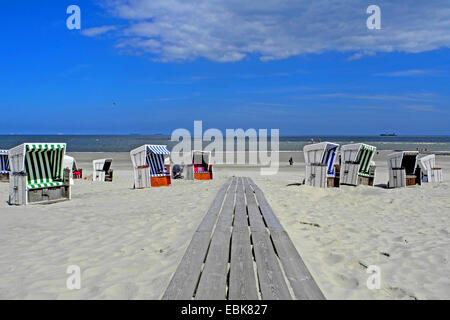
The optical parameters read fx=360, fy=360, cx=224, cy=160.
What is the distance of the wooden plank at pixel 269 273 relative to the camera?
3.60m

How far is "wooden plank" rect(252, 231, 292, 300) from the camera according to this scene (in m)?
3.60

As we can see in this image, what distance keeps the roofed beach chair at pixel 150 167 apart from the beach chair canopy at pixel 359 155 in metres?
7.84

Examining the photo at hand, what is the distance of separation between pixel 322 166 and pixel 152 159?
768cm

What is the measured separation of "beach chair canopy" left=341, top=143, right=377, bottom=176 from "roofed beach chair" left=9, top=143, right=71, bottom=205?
10838mm

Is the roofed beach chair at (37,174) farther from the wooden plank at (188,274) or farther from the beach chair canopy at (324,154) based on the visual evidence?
the beach chair canopy at (324,154)

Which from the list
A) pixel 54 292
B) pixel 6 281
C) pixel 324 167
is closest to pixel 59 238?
pixel 6 281

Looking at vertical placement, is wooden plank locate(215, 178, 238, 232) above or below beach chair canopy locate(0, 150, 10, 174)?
below

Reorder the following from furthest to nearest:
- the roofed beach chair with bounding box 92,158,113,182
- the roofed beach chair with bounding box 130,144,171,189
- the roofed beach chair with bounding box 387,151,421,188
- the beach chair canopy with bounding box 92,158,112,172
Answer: the beach chair canopy with bounding box 92,158,112,172 → the roofed beach chair with bounding box 92,158,113,182 → the roofed beach chair with bounding box 130,144,171,189 → the roofed beach chair with bounding box 387,151,421,188

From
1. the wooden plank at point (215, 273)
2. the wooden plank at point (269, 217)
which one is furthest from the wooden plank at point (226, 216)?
the wooden plank at point (215, 273)

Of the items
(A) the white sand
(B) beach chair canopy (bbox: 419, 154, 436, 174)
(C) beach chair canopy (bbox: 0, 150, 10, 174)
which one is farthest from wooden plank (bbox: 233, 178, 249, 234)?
(C) beach chair canopy (bbox: 0, 150, 10, 174)

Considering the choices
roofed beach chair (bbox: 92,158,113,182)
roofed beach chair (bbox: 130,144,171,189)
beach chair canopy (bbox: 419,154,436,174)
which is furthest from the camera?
roofed beach chair (bbox: 92,158,113,182)

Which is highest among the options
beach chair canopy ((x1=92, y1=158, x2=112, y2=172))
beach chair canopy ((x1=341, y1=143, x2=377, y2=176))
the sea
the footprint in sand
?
the sea

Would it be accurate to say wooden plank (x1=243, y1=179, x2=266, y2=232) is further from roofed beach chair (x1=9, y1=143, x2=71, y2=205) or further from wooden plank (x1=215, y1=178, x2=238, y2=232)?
roofed beach chair (x1=9, y1=143, x2=71, y2=205)
